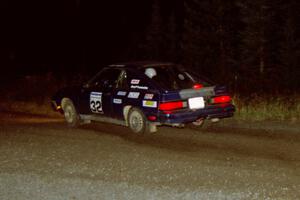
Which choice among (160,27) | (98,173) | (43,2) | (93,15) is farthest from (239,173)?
(93,15)

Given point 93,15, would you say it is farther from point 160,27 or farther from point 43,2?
point 160,27

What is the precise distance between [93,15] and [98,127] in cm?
4046

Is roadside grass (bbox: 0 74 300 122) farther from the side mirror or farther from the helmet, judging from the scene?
the side mirror

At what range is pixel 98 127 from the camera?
42.6 feet

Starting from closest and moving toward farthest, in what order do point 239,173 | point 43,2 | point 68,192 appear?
point 68,192 < point 239,173 < point 43,2

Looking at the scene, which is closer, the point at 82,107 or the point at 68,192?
the point at 68,192

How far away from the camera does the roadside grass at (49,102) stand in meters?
13.3

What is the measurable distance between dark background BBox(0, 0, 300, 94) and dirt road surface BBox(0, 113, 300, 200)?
7.99 meters

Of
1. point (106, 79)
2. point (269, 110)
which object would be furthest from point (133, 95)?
point (269, 110)

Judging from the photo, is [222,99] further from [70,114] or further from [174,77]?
[70,114]

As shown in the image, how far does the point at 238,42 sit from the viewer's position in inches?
1271

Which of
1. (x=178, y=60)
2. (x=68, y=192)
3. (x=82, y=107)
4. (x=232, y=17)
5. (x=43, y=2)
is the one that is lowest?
(x=68, y=192)

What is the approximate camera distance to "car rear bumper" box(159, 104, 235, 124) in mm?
10688

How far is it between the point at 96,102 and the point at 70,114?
1.19 m
